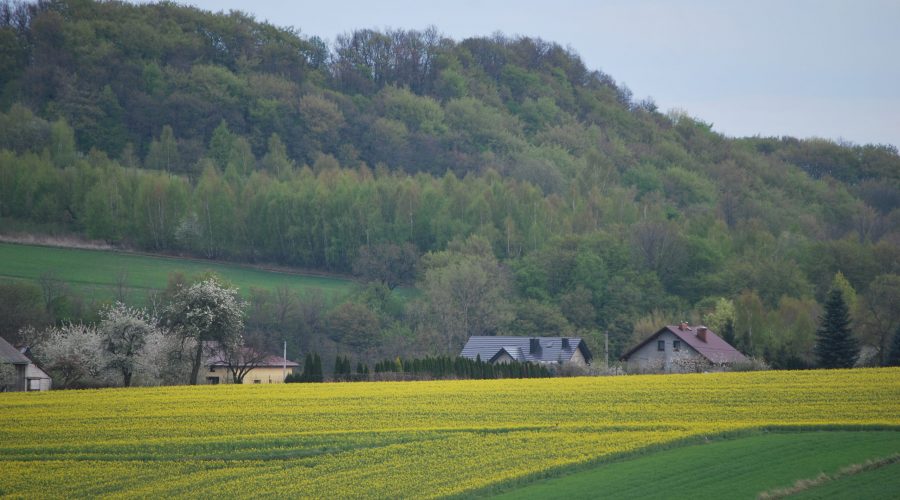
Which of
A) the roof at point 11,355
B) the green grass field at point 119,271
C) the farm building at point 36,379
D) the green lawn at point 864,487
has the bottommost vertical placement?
the green lawn at point 864,487

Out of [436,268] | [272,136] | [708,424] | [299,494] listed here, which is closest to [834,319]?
[708,424]

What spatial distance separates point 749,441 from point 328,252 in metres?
88.3

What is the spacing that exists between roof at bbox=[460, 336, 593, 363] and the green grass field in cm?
2512

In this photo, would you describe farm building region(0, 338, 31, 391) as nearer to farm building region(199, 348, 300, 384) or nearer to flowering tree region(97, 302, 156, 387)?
flowering tree region(97, 302, 156, 387)

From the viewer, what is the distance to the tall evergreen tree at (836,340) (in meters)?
75.3

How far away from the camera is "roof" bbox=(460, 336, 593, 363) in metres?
90.6

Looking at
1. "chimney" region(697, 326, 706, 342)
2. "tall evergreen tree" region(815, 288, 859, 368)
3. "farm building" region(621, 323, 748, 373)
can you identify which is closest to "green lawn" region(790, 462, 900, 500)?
"tall evergreen tree" region(815, 288, 859, 368)

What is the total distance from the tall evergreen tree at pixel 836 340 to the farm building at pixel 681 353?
7.32 metres

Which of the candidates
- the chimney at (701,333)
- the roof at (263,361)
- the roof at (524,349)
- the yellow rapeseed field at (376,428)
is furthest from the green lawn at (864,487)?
the roof at (524,349)

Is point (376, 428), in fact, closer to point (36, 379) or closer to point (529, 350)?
point (36, 379)

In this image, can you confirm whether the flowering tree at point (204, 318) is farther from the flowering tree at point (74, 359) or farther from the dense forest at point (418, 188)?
the dense forest at point (418, 188)

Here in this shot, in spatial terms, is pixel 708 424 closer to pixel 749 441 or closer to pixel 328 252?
pixel 749 441

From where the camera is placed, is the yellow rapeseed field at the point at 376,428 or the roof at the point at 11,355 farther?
the roof at the point at 11,355

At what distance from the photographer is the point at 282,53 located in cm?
18438
